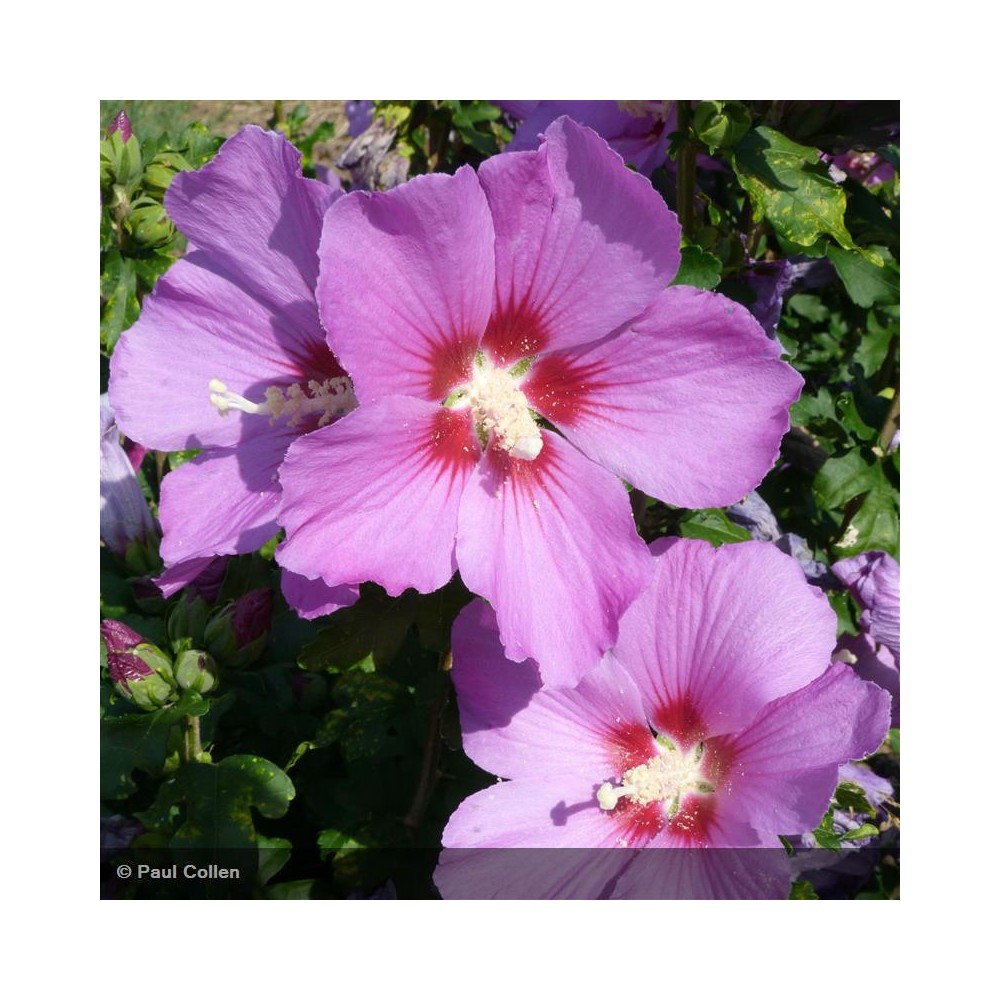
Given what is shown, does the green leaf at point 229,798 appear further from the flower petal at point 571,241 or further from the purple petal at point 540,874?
the flower petal at point 571,241

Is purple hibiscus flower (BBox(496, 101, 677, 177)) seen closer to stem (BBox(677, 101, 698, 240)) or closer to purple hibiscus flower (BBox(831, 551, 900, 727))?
stem (BBox(677, 101, 698, 240))

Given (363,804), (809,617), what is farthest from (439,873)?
(809,617)

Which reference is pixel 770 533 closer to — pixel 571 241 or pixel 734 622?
pixel 734 622

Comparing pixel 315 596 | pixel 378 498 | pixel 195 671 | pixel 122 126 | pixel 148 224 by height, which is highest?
pixel 122 126

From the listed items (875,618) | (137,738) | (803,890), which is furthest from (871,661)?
(137,738)

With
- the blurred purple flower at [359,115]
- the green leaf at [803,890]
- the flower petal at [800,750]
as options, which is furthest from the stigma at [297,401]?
the blurred purple flower at [359,115]

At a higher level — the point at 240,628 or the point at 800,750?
the point at 240,628

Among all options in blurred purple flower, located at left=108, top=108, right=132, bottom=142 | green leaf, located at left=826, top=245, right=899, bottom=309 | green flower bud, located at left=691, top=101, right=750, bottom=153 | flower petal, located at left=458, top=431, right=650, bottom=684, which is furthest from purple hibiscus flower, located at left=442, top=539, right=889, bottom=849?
blurred purple flower, located at left=108, top=108, right=132, bottom=142
